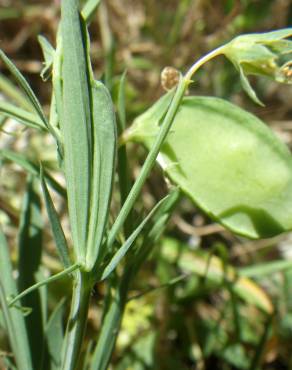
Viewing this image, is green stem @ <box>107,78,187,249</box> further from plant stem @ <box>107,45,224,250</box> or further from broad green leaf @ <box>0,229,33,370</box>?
broad green leaf @ <box>0,229,33,370</box>

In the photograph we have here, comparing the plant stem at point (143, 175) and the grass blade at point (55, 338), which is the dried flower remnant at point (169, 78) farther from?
the grass blade at point (55, 338)

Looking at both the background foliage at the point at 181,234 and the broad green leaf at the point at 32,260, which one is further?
the background foliage at the point at 181,234

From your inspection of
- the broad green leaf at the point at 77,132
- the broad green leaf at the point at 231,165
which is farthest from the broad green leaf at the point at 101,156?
the broad green leaf at the point at 231,165

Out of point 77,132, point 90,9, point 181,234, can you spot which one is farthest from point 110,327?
point 181,234

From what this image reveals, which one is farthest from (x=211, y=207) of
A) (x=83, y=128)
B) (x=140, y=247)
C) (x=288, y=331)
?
(x=288, y=331)

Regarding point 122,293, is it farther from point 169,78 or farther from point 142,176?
point 169,78

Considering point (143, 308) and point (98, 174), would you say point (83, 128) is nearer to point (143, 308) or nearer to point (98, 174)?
point (98, 174)
